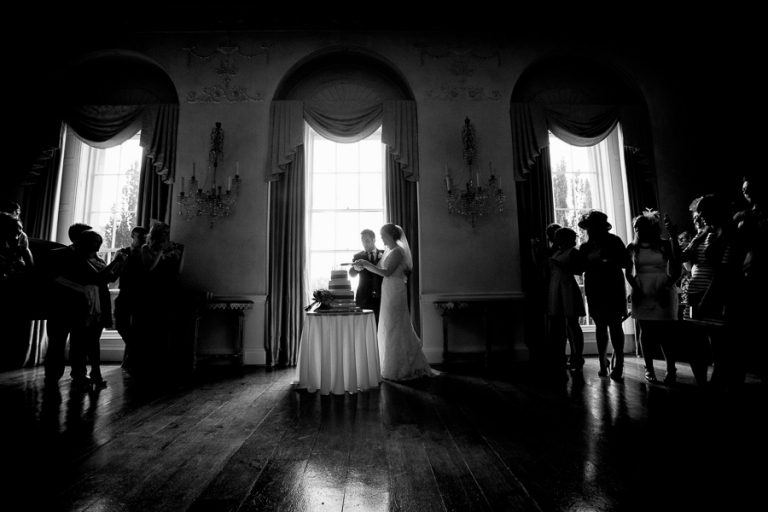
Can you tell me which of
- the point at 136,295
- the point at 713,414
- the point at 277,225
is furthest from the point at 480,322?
the point at 136,295

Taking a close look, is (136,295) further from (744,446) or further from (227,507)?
(744,446)

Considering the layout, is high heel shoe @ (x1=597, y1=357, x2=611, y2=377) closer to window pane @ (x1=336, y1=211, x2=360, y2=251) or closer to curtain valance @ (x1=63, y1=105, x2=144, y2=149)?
window pane @ (x1=336, y1=211, x2=360, y2=251)

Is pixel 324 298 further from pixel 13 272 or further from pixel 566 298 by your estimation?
pixel 13 272

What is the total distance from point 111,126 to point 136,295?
100 inches

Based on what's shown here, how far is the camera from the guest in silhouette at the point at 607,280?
355 cm

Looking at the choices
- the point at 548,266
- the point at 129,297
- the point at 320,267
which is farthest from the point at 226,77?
the point at 548,266

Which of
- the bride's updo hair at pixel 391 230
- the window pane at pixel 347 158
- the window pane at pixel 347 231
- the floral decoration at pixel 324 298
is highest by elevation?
the window pane at pixel 347 158

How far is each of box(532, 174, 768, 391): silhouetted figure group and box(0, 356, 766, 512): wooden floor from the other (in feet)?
1.17

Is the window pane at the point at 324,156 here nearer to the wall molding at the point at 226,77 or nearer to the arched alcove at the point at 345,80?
the arched alcove at the point at 345,80

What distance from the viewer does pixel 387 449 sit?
1915mm

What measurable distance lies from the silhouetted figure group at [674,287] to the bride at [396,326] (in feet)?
4.68

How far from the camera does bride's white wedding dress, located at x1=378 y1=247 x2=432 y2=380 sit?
3.64m

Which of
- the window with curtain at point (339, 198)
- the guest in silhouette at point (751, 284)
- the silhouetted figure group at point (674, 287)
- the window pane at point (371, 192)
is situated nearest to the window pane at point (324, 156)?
the window with curtain at point (339, 198)

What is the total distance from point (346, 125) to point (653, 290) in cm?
383
